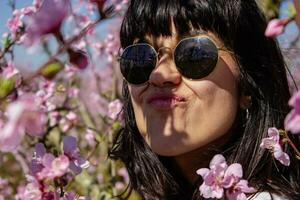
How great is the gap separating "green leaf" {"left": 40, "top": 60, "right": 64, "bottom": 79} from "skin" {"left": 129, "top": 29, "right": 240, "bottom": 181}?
1.99ft

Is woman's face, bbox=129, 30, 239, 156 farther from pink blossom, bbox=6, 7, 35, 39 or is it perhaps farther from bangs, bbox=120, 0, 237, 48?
pink blossom, bbox=6, 7, 35, 39

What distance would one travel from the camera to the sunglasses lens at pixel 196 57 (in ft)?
4.78

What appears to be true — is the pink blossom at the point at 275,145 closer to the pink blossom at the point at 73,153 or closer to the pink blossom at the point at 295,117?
the pink blossom at the point at 73,153

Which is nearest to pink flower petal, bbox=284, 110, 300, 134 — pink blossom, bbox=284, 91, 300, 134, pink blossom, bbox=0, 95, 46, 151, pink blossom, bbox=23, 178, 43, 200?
pink blossom, bbox=284, 91, 300, 134

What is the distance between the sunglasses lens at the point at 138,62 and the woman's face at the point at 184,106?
32 mm

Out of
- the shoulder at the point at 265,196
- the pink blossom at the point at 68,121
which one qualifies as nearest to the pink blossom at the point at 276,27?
the shoulder at the point at 265,196

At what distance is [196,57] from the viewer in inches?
57.6

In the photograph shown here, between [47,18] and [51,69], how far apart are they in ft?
0.27

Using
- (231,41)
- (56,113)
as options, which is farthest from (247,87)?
(56,113)

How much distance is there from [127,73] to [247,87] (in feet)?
1.19

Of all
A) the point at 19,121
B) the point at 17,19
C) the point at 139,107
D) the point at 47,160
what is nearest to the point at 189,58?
the point at 139,107

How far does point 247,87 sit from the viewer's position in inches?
62.1

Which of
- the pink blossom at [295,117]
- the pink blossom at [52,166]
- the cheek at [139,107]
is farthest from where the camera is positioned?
the cheek at [139,107]

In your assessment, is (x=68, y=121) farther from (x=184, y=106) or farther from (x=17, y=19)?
(x=184, y=106)
